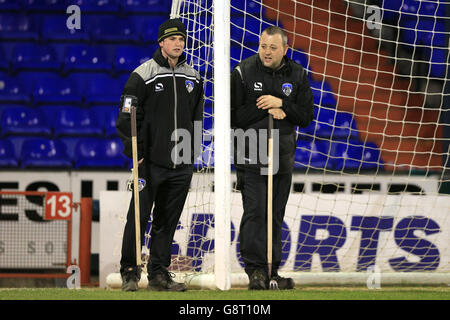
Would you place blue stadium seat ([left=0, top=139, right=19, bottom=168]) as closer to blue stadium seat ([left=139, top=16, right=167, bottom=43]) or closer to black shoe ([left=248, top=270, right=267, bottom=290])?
blue stadium seat ([left=139, top=16, right=167, bottom=43])

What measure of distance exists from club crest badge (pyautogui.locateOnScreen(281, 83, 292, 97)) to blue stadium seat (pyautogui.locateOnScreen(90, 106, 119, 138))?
337 cm

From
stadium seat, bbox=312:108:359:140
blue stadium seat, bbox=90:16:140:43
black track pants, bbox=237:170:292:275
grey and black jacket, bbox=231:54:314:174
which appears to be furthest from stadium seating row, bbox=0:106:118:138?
black track pants, bbox=237:170:292:275

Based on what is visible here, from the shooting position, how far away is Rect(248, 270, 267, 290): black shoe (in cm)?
471

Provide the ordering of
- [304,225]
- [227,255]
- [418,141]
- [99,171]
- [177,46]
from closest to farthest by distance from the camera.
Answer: [177,46], [227,255], [304,225], [99,171], [418,141]

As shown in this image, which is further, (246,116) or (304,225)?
(304,225)

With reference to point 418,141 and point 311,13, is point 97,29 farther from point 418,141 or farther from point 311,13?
point 418,141

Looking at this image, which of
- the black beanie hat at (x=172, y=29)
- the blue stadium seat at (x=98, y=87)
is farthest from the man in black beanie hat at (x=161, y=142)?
the blue stadium seat at (x=98, y=87)

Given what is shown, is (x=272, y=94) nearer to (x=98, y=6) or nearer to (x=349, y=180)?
(x=349, y=180)

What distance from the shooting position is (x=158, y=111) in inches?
180

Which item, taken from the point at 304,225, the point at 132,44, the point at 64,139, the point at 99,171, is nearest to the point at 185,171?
the point at 304,225

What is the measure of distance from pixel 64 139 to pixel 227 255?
3579mm

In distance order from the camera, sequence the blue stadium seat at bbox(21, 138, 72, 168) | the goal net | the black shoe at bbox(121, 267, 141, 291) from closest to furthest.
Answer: the black shoe at bbox(121, 267, 141, 291), the goal net, the blue stadium seat at bbox(21, 138, 72, 168)

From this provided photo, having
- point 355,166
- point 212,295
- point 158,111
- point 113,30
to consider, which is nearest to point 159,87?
point 158,111

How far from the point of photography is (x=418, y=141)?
7.81 meters
